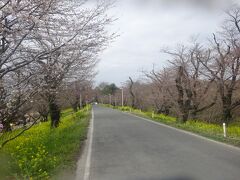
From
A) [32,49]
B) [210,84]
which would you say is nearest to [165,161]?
[32,49]

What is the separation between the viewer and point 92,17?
1025 cm

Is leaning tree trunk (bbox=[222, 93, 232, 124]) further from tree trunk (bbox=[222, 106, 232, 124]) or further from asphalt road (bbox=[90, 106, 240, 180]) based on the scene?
asphalt road (bbox=[90, 106, 240, 180])

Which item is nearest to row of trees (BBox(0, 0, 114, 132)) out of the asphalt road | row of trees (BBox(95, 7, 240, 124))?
the asphalt road

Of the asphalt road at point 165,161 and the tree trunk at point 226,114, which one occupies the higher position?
the tree trunk at point 226,114

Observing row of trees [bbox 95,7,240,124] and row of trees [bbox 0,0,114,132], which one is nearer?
row of trees [bbox 0,0,114,132]

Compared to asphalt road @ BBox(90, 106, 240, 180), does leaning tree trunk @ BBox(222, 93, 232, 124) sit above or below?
above

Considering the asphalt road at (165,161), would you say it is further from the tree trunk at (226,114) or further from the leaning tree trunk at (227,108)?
the tree trunk at (226,114)

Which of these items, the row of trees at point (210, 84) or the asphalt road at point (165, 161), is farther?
the row of trees at point (210, 84)

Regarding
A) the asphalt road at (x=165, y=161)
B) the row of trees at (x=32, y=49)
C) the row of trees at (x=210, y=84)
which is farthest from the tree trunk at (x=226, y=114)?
the row of trees at (x=32, y=49)

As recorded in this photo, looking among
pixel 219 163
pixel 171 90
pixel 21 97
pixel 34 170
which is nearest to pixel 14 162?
pixel 34 170

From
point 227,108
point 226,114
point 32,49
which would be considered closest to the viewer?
point 32,49

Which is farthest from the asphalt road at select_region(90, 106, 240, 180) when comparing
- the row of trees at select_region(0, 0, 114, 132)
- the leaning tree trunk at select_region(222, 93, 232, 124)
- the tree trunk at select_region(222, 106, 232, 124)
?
the tree trunk at select_region(222, 106, 232, 124)

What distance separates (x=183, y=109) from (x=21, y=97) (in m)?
25.7

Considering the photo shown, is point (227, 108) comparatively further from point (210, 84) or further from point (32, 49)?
point (32, 49)
